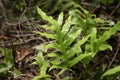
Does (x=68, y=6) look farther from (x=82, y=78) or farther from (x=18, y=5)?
(x=82, y=78)

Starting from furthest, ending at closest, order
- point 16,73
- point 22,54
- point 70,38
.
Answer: point 22,54 < point 16,73 < point 70,38

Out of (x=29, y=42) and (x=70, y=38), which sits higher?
(x=70, y=38)

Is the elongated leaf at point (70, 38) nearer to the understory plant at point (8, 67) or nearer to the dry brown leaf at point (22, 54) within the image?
the understory plant at point (8, 67)

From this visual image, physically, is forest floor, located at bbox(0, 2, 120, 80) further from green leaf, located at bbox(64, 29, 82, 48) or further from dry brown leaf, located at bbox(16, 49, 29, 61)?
green leaf, located at bbox(64, 29, 82, 48)

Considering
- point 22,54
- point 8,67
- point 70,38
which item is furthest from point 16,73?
point 70,38

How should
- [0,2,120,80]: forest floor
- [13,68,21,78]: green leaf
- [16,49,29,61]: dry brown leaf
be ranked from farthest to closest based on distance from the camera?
[16,49,29,61]: dry brown leaf
[0,2,120,80]: forest floor
[13,68,21,78]: green leaf

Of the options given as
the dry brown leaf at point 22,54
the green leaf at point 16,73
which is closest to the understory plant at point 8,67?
the green leaf at point 16,73

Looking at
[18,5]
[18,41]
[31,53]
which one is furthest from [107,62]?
[18,5]

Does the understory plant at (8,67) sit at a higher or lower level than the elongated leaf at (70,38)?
lower

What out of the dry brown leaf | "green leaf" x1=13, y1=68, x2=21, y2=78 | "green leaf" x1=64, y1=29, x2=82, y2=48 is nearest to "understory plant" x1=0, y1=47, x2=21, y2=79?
"green leaf" x1=13, y1=68, x2=21, y2=78

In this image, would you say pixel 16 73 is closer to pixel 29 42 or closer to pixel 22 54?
pixel 22 54

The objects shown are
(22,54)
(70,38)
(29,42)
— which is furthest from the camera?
(29,42)
